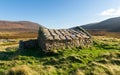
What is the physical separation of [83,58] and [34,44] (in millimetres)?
6211

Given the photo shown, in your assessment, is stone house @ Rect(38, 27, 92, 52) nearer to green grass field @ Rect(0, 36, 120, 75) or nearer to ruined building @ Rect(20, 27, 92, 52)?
ruined building @ Rect(20, 27, 92, 52)

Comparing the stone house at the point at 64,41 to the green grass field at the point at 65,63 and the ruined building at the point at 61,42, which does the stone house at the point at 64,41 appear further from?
the green grass field at the point at 65,63

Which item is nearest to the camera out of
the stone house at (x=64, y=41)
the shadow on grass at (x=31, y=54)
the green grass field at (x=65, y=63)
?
the green grass field at (x=65, y=63)

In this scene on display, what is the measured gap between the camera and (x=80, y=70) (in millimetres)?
15977

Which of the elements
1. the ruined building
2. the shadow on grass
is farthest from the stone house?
the shadow on grass

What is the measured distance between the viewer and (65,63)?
17547 millimetres

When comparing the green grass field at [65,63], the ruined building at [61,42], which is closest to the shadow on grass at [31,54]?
the green grass field at [65,63]

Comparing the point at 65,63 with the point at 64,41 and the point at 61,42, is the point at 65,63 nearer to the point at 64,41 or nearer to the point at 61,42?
the point at 61,42

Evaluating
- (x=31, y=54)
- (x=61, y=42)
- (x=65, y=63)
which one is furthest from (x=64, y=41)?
(x=65, y=63)

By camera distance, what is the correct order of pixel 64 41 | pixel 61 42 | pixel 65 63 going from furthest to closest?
pixel 64 41
pixel 61 42
pixel 65 63

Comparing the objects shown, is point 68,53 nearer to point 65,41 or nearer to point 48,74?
point 65,41

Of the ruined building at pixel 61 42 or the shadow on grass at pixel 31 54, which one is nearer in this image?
the shadow on grass at pixel 31 54

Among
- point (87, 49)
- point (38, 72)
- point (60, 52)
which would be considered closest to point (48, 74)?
point (38, 72)

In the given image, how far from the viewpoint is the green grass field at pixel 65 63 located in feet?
51.9
